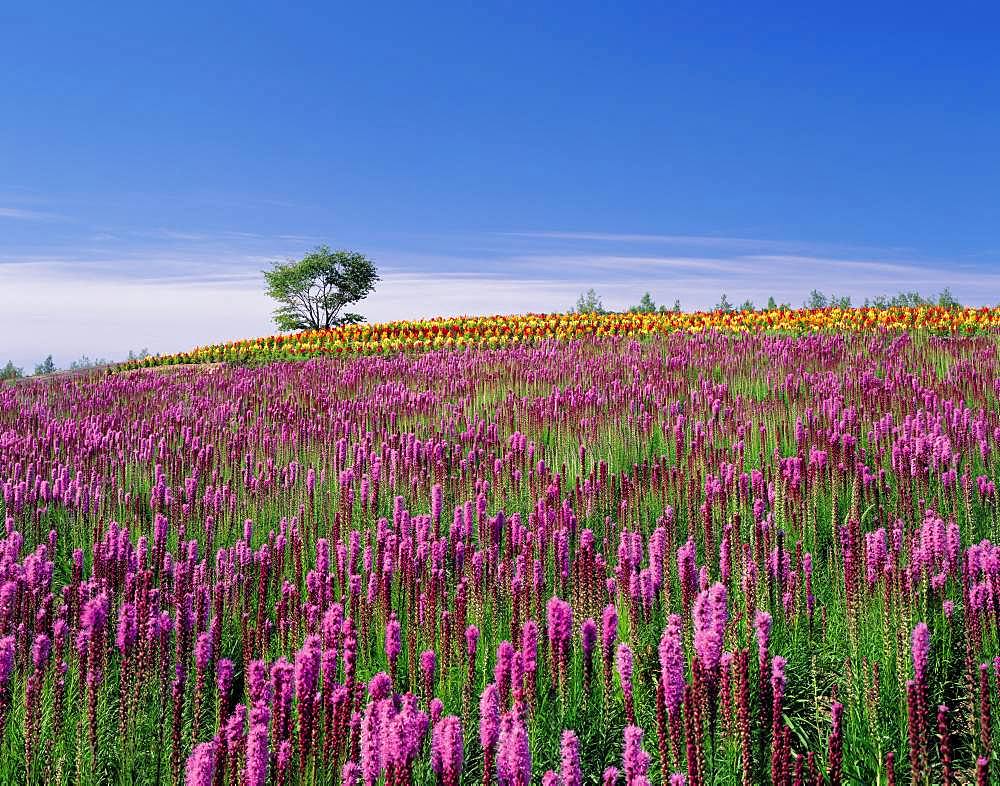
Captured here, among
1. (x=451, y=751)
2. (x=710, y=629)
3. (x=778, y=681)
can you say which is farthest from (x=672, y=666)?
(x=451, y=751)

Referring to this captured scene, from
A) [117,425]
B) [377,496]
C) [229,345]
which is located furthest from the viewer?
[229,345]

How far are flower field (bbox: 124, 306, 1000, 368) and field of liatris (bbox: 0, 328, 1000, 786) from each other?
12.8 metres

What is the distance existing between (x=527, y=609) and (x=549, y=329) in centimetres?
2182

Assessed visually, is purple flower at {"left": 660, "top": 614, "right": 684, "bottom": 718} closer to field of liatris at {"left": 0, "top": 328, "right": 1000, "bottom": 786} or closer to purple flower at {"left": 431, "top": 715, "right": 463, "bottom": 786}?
field of liatris at {"left": 0, "top": 328, "right": 1000, "bottom": 786}

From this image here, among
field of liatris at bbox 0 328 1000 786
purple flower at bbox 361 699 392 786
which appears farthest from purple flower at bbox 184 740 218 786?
purple flower at bbox 361 699 392 786

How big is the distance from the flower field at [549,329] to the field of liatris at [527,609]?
1282cm

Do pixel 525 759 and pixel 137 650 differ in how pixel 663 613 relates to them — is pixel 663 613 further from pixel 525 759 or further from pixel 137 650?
pixel 137 650

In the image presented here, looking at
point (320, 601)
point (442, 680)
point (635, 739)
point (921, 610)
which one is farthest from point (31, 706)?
point (921, 610)

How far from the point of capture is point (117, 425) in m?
10.1

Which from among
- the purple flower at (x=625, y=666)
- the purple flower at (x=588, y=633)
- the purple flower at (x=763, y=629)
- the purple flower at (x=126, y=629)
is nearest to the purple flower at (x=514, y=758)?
the purple flower at (x=625, y=666)

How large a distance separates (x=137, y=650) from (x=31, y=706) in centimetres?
40

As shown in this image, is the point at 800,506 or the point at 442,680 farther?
the point at 800,506

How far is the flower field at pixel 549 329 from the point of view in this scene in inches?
806

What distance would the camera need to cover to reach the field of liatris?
2.22 meters
